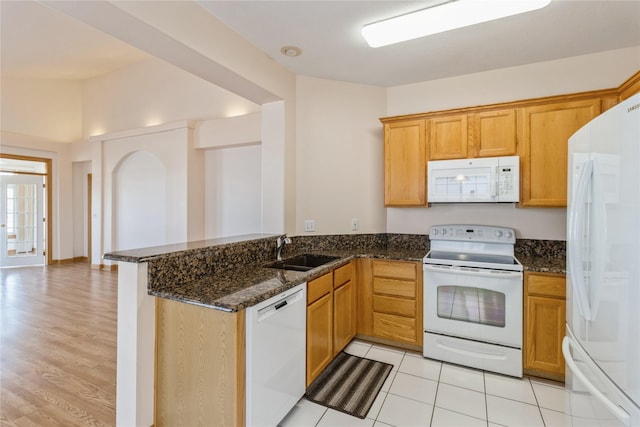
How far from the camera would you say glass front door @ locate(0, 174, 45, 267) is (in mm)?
6051

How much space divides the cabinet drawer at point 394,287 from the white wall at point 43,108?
25.4ft

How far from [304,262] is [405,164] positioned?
1.45 metres

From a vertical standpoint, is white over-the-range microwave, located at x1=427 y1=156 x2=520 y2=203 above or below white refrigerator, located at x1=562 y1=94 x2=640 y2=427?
above

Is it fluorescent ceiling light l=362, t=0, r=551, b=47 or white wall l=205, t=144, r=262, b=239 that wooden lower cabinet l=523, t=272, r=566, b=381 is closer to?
fluorescent ceiling light l=362, t=0, r=551, b=47

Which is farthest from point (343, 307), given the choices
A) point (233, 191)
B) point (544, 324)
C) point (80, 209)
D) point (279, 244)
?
point (80, 209)

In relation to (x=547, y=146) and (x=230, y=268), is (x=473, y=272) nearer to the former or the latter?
(x=547, y=146)

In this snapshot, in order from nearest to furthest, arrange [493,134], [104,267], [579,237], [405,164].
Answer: [579,237]
[493,134]
[405,164]
[104,267]

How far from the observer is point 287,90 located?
9.99 feet

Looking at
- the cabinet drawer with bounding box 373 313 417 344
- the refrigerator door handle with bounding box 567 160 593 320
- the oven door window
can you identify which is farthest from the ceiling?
the cabinet drawer with bounding box 373 313 417 344

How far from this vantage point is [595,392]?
46.3 inches

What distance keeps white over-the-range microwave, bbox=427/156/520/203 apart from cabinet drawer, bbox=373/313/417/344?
1181 millimetres

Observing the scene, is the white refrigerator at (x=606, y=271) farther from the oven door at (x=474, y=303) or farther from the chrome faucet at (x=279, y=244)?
the chrome faucet at (x=279, y=244)

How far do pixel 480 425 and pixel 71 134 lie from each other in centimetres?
892

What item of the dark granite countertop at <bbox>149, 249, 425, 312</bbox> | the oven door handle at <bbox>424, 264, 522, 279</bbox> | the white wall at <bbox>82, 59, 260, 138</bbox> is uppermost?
the white wall at <bbox>82, 59, 260, 138</bbox>
